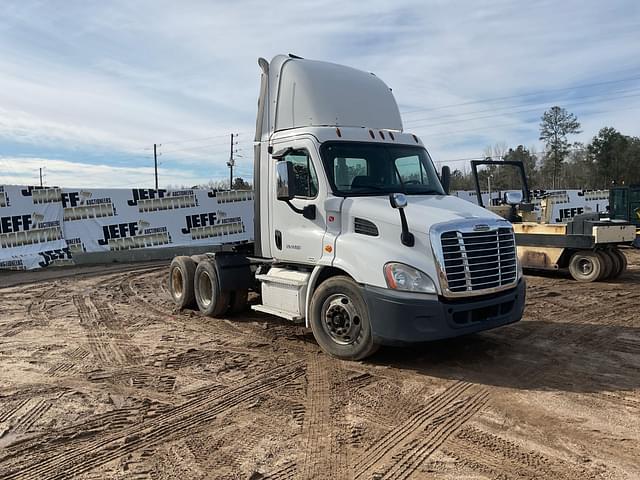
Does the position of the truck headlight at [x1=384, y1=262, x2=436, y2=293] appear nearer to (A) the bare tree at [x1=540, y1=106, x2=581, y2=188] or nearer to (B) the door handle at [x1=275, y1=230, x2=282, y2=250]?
(B) the door handle at [x1=275, y1=230, x2=282, y2=250]

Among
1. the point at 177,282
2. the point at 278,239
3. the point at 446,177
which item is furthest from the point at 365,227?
the point at 177,282

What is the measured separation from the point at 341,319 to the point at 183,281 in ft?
13.9

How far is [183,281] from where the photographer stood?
31.1 ft

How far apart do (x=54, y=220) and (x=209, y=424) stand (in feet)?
48.7

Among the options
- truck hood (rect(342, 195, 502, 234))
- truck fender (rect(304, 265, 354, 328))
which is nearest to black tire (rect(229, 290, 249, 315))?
truck fender (rect(304, 265, 354, 328))

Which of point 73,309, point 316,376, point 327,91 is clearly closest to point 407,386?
point 316,376

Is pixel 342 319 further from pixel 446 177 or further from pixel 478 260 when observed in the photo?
pixel 446 177

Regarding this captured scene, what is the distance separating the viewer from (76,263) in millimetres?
17188

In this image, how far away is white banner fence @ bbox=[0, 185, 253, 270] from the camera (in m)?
16.3

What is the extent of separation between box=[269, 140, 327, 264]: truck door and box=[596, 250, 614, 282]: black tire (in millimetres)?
8637

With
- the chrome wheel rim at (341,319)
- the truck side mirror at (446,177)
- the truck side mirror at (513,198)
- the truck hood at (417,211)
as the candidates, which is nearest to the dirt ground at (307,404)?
the chrome wheel rim at (341,319)

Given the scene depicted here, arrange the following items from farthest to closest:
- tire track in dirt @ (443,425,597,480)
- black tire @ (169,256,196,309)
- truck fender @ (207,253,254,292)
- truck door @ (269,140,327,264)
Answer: black tire @ (169,256,196,309), truck fender @ (207,253,254,292), truck door @ (269,140,327,264), tire track in dirt @ (443,425,597,480)

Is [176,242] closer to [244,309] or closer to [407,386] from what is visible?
[244,309]

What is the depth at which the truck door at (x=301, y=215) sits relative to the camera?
6.63 metres
